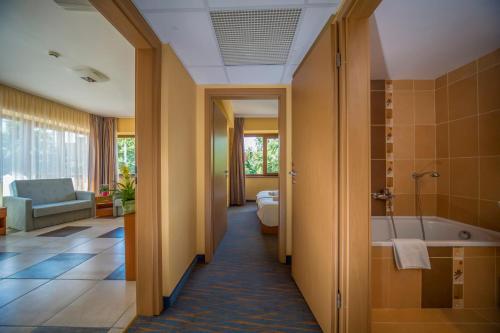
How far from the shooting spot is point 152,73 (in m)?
1.63

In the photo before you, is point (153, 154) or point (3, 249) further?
point (3, 249)

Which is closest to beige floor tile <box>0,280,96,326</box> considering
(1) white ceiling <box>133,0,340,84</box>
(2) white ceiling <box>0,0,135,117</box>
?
(1) white ceiling <box>133,0,340,84</box>

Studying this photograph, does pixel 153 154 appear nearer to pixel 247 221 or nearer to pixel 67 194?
pixel 247 221

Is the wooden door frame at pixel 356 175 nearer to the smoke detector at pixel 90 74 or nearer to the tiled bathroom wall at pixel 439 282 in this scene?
the tiled bathroom wall at pixel 439 282

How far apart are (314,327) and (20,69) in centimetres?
469

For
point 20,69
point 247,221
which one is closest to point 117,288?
point 247,221

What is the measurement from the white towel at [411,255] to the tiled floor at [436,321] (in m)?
0.37

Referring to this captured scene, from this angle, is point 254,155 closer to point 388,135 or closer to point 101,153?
point 101,153

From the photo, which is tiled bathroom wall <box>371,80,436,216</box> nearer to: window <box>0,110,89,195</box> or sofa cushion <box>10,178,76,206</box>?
sofa cushion <box>10,178,76,206</box>

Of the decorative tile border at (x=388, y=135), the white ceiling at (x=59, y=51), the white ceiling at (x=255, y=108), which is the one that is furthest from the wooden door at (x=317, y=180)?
the white ceiling at (x=255, y=108)

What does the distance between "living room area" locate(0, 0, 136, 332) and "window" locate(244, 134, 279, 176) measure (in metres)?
3.35

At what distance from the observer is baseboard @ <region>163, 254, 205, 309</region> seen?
68.7 inches

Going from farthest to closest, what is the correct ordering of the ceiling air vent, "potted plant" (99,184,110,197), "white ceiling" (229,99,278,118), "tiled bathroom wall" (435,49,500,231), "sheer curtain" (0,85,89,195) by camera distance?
"potted plant" (99,184,110,197)
"white ceiling" (229,99,278,118)
"sheer curtain" (0,85,89,195)
"tiled bathroom wall" (435,49,500,231)
the ceiling air vent

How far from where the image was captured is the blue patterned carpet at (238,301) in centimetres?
154
